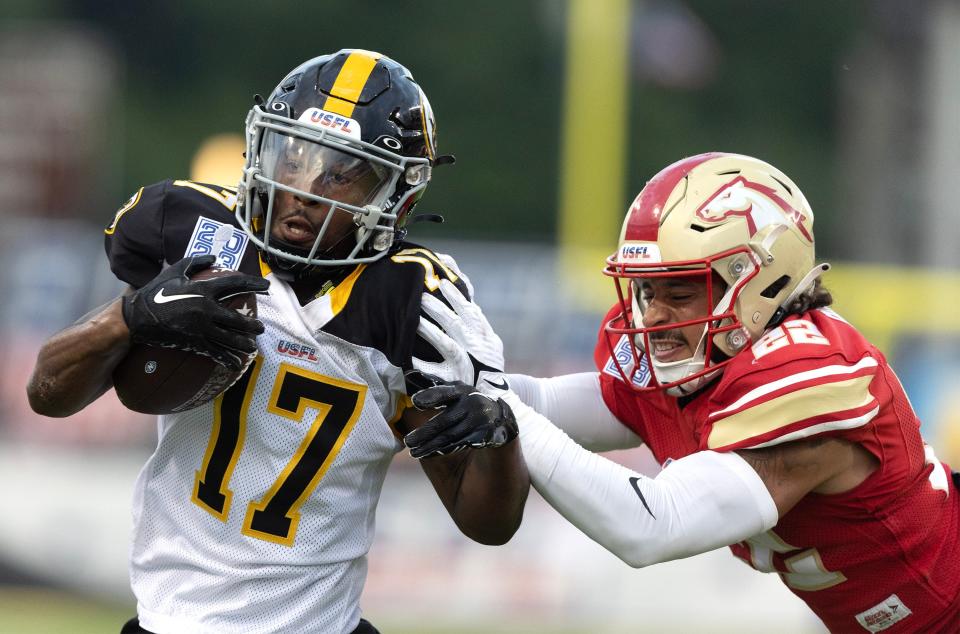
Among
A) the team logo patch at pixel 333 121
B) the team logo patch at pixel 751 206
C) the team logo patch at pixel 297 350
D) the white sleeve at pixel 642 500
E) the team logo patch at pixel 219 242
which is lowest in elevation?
the white sleeve at pixel 642 500

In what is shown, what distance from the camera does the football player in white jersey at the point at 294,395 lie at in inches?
115


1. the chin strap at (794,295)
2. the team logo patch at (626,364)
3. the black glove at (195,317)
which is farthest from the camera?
the team logo patch at (626,364)

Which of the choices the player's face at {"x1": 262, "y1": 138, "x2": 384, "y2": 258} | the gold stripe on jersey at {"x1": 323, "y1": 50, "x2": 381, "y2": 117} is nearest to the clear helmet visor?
the player's face at {"x1": 262, "y1": 138, "x2": 384, "y2": 258}

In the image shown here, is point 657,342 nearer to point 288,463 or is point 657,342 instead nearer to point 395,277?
point 395,277

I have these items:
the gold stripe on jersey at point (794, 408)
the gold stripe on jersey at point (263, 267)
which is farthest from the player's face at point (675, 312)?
the gold stripe on jersey at point (263, 267)

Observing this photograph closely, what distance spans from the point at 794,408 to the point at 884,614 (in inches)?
24.0

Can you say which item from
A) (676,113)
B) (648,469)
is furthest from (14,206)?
(676,113)

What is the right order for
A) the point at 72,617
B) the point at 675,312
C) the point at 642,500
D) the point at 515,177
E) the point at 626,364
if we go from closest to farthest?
the point at 642,500
the point at 675,312
the point at 626,364
the point at 72,617
the point at 515,177

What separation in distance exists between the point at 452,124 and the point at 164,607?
544 inches

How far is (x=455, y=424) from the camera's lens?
2.74 meters

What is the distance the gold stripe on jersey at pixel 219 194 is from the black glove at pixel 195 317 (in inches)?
12.2

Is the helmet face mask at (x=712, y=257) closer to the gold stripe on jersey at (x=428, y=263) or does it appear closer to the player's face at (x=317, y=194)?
the gold stripe on jersey at (x=428, y=263)

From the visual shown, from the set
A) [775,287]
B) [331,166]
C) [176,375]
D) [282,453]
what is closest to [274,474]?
[282,453]

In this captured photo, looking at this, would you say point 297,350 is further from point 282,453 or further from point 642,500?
point 642,500
